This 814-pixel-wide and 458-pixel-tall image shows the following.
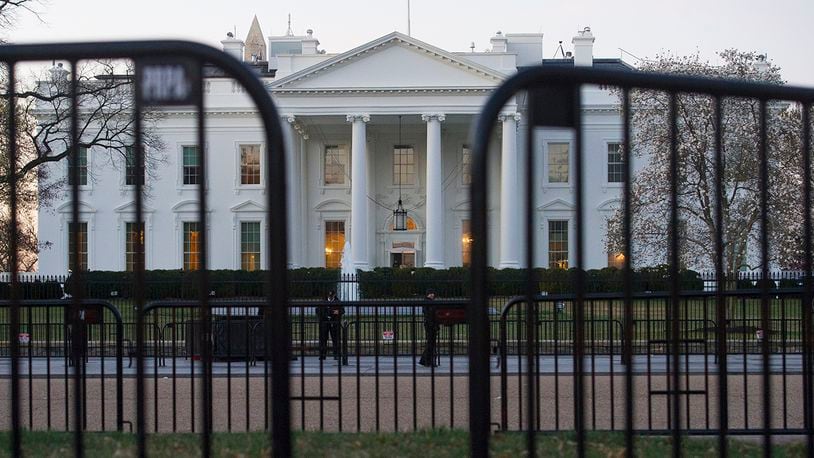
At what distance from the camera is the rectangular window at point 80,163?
3773 mm

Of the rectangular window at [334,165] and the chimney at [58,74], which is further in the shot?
the rectangular window at [334,165]

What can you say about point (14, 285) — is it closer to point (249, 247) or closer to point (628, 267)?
point (628, 267)

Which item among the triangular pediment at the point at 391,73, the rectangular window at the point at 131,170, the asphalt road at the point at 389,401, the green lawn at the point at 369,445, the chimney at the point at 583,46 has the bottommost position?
the asphalt road at the point at 389,401

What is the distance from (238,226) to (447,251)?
11201 mm

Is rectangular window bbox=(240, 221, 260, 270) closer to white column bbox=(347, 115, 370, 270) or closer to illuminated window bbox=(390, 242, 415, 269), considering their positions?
white column bbox=(347, 115, 370, 270)

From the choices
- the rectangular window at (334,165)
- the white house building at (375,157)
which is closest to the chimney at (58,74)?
the white house building at (375,157)

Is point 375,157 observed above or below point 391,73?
below

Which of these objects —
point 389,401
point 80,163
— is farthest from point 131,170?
point 389,401

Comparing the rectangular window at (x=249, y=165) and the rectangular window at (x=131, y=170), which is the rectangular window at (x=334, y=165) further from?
the rectangular window at (x=131, y=170)

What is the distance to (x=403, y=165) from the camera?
54219 mm

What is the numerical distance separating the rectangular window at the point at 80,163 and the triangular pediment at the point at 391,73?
45.3 meters

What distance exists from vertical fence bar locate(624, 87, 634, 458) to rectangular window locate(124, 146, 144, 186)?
6.11ft

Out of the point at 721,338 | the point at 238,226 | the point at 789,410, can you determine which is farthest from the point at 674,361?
the point at 238,226

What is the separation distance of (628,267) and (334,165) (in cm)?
5078
